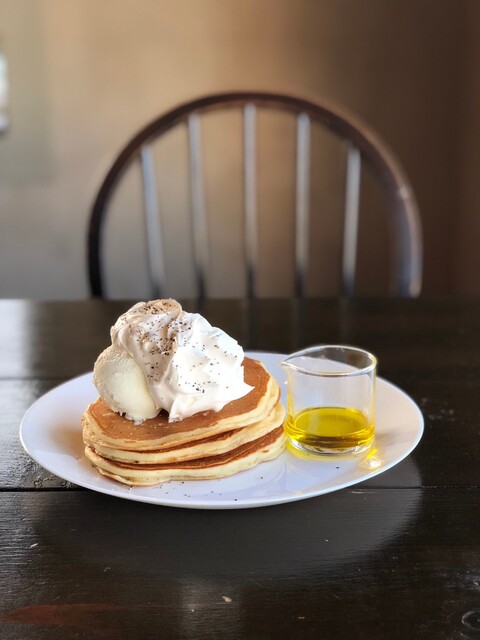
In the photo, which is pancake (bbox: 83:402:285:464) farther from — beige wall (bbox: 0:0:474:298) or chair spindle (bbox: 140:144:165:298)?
beige wall (bbox: 0:0:474:298)

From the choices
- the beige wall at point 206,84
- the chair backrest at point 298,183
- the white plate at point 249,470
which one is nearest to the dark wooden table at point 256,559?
the white plate at point 249,470

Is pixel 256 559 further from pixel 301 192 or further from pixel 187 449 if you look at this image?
pixel 301 192

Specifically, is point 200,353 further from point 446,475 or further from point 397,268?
point 397,268

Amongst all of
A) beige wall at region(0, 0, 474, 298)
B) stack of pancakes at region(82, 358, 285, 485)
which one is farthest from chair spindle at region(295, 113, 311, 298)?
beige wall at region(0, 0, 474, 298)

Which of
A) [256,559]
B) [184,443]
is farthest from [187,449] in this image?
[256,559]

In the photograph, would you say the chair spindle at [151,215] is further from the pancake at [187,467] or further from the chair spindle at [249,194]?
the pancake at [187,467]

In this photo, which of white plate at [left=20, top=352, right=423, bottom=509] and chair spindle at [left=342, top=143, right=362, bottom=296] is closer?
white plate at [left=20, top=352, right=423, bottom=509]

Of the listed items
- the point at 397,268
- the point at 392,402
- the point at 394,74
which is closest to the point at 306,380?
the point at 392,402
